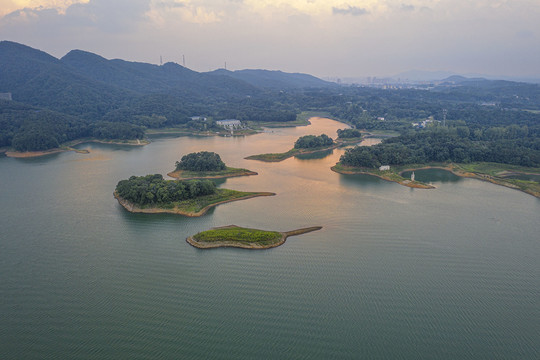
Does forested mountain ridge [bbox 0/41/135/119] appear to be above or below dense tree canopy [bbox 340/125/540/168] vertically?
above

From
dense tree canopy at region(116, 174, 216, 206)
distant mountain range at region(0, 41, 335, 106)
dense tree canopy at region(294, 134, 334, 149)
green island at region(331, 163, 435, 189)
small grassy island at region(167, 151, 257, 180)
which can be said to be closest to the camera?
dense tree canopy at region(116, 174, 216, 206)

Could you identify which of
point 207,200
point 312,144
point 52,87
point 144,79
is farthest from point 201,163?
point 144,79

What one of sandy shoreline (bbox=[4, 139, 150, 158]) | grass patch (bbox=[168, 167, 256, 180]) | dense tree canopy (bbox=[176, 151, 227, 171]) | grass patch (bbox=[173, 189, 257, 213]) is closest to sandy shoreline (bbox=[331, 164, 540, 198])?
grass patch (bbox=[168, 167, 256, 180])

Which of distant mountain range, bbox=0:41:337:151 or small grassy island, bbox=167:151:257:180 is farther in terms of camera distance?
distant mountain range, bbox=0:41:337:151

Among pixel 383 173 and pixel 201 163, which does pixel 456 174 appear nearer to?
pixel 383 173

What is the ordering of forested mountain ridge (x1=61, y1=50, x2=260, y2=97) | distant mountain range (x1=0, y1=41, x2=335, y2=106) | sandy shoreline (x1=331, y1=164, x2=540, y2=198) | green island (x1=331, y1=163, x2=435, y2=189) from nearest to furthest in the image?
sandy shoreline (x1=331, y1=164, x2=540, y2=198) < green island (x1=331, y1=163, x2=435, y2=189) < distant mountain range (x1=0, y1=41, x2=335, y2=106) < forested mountain ridge (x1=61, y1=50, x2=260, y2=97)

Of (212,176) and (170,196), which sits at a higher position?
(212,176)

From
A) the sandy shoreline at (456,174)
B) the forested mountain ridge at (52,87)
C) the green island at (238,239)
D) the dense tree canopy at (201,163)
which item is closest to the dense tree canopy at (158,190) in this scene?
the green island at (238,239)

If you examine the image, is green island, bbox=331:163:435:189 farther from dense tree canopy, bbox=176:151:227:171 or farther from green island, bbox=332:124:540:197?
dense tree canopy, bbox=176:151:227:171
